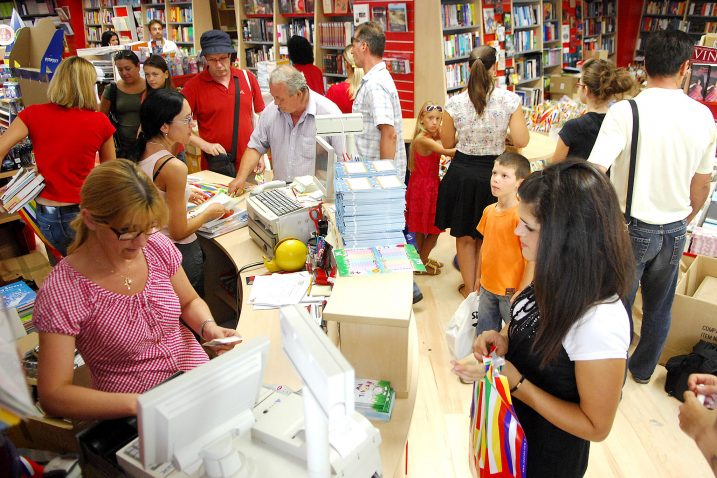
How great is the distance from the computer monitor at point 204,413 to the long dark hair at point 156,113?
5.72ft

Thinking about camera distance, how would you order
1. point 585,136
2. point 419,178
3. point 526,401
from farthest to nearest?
1. point 419,178
2. point 585,136
3. point 526,401

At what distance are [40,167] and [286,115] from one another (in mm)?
1454

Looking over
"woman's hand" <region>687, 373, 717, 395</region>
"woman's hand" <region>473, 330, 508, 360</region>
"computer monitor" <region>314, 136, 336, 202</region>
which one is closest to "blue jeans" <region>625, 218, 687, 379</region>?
"woman's hand" <region>687, 373, 717, 395</region>

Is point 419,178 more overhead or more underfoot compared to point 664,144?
more underfoot

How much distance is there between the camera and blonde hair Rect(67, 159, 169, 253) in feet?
5.10

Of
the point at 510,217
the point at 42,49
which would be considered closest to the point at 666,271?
the point at 510,217

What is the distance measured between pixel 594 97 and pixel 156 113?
7.60ft

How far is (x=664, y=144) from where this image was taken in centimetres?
244

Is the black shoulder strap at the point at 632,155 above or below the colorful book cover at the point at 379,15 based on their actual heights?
below

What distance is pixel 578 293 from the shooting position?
1.28 metres

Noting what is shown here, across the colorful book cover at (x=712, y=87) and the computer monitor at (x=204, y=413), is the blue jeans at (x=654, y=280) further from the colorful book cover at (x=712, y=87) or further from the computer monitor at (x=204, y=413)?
the computer monitor at (x=204, y=413)

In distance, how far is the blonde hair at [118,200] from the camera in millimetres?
1554

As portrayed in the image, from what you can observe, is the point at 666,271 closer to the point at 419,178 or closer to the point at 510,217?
the point at 510,217

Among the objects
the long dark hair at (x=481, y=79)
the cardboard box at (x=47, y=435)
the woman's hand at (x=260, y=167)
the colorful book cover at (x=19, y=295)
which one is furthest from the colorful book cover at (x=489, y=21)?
the cardboard box at (x=47, y=435)
